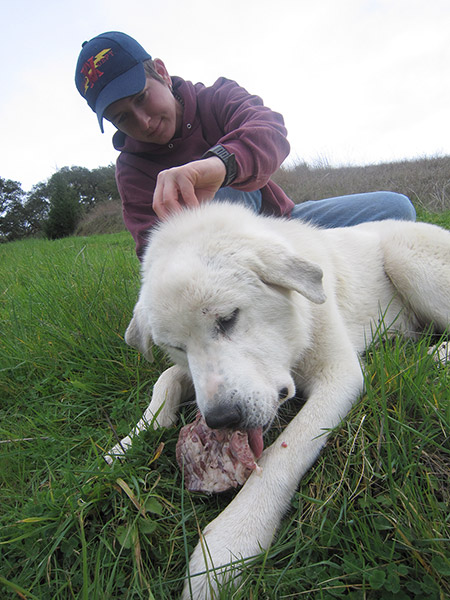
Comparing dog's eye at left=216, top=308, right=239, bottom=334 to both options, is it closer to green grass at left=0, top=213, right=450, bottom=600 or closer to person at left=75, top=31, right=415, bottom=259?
green grass at left=0, top=213, right=450, bottom=600

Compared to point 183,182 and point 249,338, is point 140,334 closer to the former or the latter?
point 249,338

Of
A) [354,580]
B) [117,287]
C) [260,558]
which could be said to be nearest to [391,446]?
[354,580]

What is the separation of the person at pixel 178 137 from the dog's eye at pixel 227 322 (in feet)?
3.13

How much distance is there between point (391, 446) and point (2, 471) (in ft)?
5.52

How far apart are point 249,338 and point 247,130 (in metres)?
1.70

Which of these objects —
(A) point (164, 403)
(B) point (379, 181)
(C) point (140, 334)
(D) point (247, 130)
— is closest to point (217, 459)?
(A) point (164, 403)

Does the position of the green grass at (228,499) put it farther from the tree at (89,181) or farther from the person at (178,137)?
the tree at (89,181)

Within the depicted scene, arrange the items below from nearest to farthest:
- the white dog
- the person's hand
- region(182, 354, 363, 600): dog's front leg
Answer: region(182, 354, 363, 600): dog's front leg, the white dog, the person's hand

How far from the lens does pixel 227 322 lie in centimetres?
163

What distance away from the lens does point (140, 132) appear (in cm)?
314

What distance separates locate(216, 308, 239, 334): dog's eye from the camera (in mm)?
1615

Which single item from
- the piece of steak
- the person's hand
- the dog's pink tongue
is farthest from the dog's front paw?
the person's hand

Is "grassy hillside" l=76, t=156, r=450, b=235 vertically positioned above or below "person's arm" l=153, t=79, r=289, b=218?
below

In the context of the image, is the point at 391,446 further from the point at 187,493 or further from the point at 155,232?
the point at 155,232
